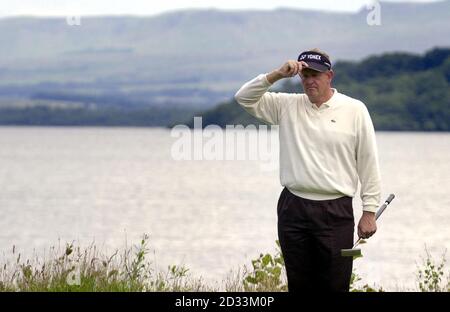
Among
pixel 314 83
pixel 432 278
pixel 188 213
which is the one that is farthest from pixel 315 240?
pixel 188 213

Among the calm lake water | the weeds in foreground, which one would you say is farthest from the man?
the calm lake water

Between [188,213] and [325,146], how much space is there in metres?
51.7

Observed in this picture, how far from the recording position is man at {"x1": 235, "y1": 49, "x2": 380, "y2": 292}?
28.9 ft

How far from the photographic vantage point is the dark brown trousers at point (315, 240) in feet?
28.9

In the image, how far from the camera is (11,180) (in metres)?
91.0

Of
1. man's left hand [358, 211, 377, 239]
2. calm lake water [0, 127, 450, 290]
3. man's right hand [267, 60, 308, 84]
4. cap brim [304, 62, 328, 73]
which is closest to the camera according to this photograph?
man's right hand [267, 60, 308, 84]

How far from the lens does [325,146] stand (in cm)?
880

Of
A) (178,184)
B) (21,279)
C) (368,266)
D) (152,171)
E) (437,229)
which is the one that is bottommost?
(21,279)

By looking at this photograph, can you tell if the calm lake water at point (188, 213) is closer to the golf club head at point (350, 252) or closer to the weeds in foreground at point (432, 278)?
the weeds in foreground at point (432, 278)

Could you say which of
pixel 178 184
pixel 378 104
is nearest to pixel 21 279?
pixel 178 184

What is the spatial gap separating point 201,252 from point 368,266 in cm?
761

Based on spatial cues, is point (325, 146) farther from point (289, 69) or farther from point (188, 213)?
point (188, 213)

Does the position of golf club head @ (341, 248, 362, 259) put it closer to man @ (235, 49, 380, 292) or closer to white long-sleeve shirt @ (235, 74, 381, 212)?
man @ (235, 49, 380, 292)
